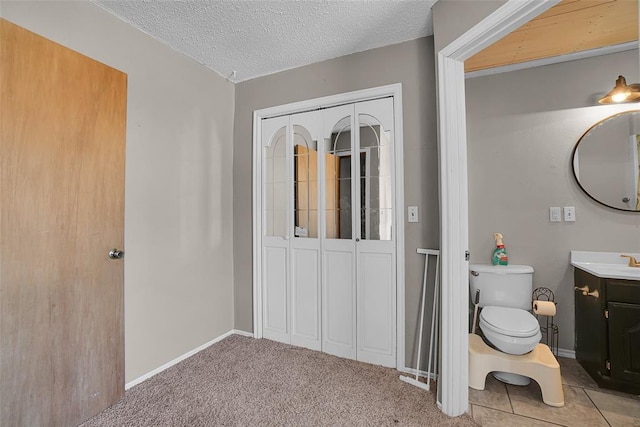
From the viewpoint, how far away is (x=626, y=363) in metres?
1.71

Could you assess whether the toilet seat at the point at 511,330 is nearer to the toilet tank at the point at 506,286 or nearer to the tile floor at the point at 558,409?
the toilet tank at the point at 506,286

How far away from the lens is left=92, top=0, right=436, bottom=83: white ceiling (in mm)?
1699

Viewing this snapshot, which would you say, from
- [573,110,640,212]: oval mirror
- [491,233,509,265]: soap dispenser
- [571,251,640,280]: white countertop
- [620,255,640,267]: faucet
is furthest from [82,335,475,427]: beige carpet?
[573,110,640,212]: oval mirror

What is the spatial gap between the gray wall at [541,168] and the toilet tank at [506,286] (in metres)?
0.22

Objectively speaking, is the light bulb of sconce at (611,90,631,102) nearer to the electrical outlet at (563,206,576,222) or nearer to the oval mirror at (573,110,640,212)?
the oval mirror at (573,110,640,212)

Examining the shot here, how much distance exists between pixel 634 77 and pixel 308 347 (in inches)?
132

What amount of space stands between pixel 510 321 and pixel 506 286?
40 cm

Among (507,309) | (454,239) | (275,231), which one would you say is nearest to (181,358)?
(275,231)

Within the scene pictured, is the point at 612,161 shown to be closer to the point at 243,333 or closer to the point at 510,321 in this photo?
the point at 510,321

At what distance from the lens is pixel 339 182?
2316 mm

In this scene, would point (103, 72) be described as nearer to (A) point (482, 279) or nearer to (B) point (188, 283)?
(B) point (188, 283)

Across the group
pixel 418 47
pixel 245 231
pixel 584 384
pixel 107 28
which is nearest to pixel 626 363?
pixel 584 384

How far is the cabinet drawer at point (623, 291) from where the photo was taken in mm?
1701

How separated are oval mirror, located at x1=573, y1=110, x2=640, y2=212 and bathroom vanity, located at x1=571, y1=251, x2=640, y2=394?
537 mm
